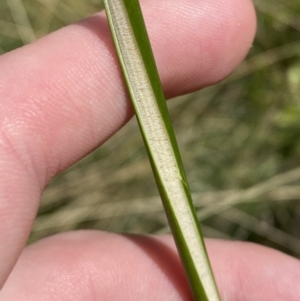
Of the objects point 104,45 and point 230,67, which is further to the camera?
point 230,67

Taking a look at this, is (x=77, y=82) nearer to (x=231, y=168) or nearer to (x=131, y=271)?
(x=131, y=271)

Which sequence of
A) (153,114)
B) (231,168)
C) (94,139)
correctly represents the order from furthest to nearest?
(231,168)
(94,139)
(153,114)

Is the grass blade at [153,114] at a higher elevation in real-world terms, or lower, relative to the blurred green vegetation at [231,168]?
higher

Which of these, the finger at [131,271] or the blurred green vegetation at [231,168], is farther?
the blurred green vegetation at [231,168]

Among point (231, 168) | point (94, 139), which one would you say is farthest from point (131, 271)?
point (231, 168)

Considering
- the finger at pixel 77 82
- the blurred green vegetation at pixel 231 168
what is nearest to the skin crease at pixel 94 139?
the finger at pixel 77 82

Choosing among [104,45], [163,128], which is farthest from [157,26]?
[163,128]

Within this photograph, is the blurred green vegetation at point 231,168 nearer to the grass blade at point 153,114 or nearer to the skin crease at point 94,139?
the skin crease at point 94,139

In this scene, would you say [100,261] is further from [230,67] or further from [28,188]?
[230,67]
